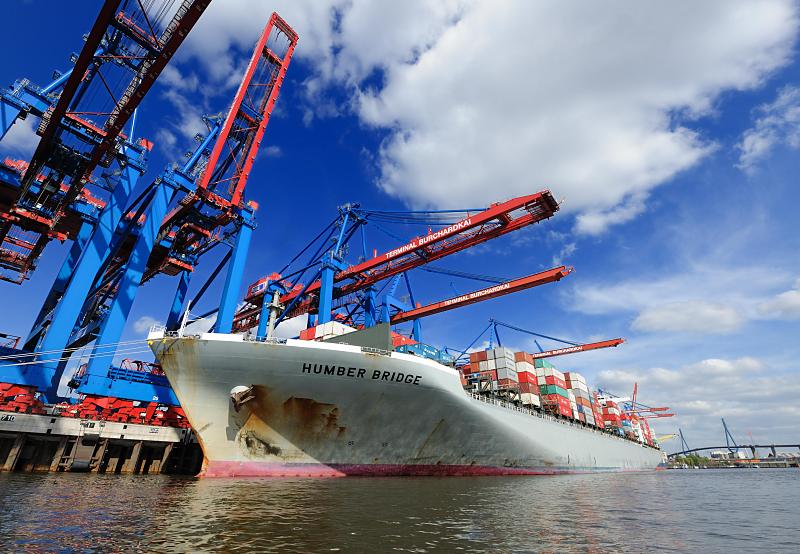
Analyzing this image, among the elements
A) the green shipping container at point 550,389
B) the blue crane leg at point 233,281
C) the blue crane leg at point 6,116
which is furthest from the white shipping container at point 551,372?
the blue crane leg at point 6,116

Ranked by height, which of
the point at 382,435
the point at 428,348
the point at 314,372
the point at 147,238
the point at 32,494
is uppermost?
the point at 147,238

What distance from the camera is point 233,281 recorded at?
26.5 metres

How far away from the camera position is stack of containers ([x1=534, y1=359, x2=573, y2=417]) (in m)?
36.2

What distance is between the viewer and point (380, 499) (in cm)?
1189

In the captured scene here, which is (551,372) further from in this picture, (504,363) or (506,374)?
(506,374)

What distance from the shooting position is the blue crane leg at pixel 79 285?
2164 cm

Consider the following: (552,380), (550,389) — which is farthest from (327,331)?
(552,380)

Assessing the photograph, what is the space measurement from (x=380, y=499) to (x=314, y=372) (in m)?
6.81

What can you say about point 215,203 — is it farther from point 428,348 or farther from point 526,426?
point 526,426

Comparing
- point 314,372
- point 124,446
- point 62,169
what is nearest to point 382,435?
point 314,372

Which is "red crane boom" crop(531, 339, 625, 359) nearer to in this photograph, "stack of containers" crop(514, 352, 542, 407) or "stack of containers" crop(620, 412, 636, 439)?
"stack of containers" crop(514, 352, 542, 407)

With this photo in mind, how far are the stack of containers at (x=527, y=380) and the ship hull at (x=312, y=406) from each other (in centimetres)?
1271

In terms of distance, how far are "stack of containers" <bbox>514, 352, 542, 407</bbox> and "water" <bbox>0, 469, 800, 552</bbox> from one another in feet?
60.8

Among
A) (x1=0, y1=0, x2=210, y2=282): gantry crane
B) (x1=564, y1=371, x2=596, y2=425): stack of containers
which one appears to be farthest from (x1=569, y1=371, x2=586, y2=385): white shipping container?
(x1=0, y1=0, x2=210, y2=282): gantry crane
